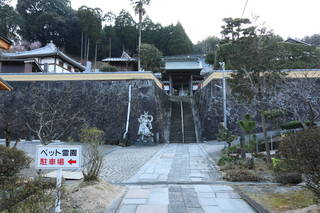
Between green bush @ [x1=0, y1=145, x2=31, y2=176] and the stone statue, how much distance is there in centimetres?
1227

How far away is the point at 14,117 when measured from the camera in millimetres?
18047

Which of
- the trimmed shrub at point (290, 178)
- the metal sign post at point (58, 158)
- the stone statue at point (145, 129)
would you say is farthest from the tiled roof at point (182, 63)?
the metal sign post at point (58, 158)

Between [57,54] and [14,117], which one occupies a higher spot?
[57,54]

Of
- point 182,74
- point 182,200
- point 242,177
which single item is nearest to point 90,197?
point 182,200

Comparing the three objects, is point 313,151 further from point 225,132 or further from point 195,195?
point 225,132

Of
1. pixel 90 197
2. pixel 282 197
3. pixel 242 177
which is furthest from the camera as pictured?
pixel 242 177

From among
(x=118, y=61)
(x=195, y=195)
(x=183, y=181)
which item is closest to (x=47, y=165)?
(x=195, y=195)

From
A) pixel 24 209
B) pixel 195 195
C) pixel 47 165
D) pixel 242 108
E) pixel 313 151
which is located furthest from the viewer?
pixel 242 108

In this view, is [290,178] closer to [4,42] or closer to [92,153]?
[92,153]

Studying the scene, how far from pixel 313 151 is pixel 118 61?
2865 cm

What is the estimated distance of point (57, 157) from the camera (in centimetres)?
354

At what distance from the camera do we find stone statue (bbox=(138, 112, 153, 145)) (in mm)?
16422

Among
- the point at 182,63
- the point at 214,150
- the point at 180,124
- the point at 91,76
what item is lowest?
the point at 214,150

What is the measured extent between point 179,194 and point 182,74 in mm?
25440
